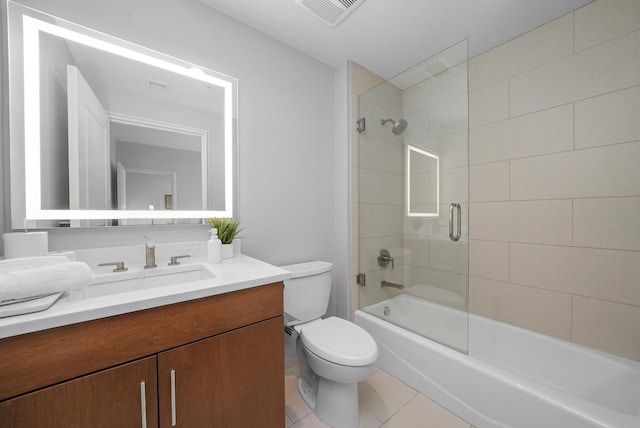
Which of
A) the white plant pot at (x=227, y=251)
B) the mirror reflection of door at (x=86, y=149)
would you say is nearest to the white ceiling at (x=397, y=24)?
→ the mirror reflection of door at (x=86, y=149)

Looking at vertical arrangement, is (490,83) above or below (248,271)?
above

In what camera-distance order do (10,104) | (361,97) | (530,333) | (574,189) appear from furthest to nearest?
(361,97)
(530,333)
(574,189)
(10,104)

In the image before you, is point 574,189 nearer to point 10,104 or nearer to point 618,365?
point 618,365

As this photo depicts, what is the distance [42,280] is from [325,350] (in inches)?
42.1

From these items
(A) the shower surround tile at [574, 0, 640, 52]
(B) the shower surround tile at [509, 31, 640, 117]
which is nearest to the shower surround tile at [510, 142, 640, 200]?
(B) the shower surround tile at [509, 31, 640, 117]

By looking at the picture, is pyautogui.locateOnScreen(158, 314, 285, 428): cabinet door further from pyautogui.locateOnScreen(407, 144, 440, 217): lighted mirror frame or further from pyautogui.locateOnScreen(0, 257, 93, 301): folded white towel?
pyautogui.locateOnScreen(407, 144, 440, 217): lighted mirror frame

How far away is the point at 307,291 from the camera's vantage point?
4.97ft

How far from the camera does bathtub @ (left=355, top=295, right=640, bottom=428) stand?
3.35 feet

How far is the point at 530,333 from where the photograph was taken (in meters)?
1.55

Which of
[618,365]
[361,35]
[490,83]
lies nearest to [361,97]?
[361,35]

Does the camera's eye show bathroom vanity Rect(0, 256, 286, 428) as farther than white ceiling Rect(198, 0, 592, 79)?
No

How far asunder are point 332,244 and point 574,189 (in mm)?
1568

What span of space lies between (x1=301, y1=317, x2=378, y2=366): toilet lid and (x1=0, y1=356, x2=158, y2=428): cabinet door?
70 cm

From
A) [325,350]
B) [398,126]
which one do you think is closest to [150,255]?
[325,350]
